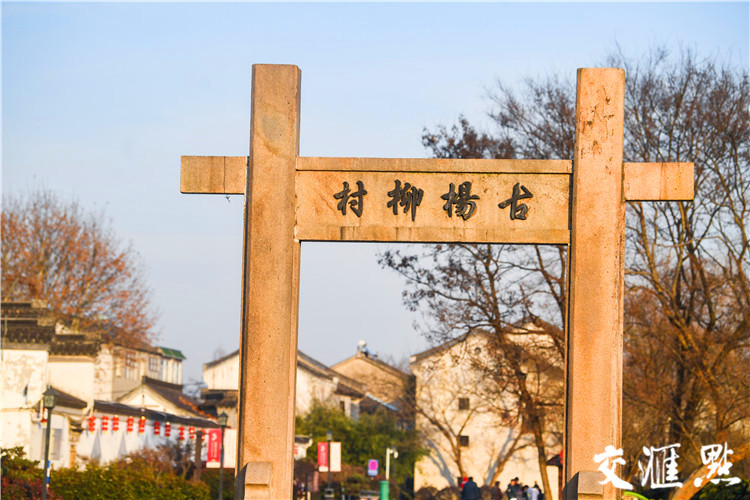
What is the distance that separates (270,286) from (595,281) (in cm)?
332

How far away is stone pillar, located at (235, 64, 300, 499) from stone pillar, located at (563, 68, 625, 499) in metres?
2.87

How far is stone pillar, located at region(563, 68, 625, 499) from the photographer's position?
10055 millimetres

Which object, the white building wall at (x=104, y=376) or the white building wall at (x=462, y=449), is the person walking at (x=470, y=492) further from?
the white building wall at (x=104, y=376)

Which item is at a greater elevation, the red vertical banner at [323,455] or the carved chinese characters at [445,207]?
the carved chinese characters at [445,207]

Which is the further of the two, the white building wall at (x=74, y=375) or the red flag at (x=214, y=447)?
the red flag at (x=214, y=447)

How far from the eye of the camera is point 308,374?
48281 mm

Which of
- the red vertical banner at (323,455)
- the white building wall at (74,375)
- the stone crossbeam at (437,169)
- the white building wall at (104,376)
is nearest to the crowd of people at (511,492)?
the red vertical banner at (323,455)

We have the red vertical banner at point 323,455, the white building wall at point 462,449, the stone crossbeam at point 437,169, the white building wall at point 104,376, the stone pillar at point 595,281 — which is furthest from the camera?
the white building wall at point 462,449

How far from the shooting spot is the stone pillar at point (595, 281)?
33.0 feet

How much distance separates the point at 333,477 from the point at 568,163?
2995 cm

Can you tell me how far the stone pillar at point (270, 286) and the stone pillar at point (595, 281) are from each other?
287 centimetres

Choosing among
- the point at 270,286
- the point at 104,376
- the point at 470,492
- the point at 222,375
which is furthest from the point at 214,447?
the point at 222,375

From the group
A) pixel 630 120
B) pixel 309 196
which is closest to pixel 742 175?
pixel 630 120

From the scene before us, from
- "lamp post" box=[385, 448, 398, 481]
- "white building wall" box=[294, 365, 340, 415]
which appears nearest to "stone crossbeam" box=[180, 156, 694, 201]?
"lamp post" box=[385, 448, 398, 481]
